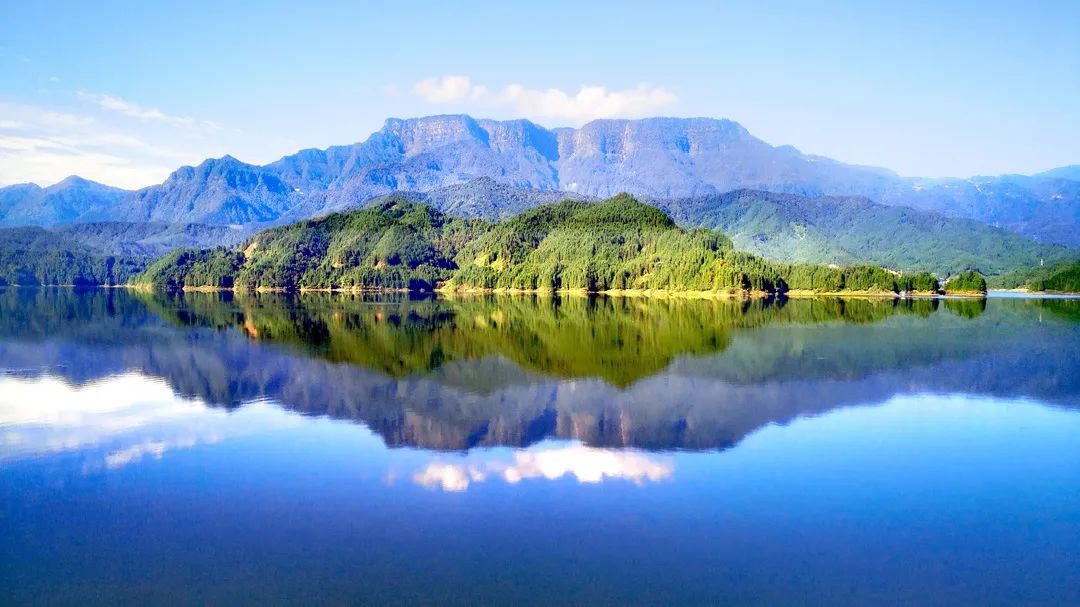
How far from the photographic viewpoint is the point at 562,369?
143 ft

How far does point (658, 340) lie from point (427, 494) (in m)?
41.3

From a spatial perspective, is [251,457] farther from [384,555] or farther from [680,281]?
[680,281]

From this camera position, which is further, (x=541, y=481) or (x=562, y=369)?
(x=562, y=369)

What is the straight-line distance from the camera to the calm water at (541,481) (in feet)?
50.4

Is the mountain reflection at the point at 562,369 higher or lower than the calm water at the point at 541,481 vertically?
higher

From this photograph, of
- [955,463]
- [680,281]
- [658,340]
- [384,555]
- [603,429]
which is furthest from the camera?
[680,281]

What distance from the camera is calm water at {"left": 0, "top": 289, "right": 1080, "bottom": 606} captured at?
15.4 m

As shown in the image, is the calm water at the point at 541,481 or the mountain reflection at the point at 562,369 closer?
the calm water at the point at 541,481

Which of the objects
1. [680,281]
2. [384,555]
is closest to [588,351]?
[384,555]

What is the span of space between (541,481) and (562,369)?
863 inches

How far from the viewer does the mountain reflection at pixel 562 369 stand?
30016mm

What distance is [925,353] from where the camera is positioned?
2035 inches

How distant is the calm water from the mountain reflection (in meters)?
0.32

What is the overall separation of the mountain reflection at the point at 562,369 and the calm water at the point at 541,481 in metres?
0.32
